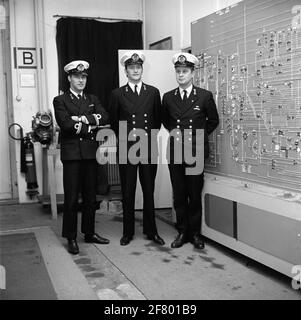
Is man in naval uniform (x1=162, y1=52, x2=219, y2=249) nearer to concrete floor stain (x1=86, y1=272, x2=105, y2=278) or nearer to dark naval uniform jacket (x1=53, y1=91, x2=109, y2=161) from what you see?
dark naval uniform jacket (x1=53, y1=91, x2=109, y2=161)

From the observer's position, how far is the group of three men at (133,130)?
3746 mm

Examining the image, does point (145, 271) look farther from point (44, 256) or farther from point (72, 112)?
point (72, 112)

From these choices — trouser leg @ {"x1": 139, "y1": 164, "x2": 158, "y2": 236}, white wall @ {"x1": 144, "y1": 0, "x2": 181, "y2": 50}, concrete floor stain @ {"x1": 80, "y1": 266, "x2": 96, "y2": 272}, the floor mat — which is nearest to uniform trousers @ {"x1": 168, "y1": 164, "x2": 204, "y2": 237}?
trouser leg @ {"x1": 139, "y1": 164, "x2": 158, "y2": 236}

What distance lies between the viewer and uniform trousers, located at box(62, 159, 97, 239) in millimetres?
3770

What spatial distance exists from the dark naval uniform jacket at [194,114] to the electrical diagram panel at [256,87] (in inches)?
3.9

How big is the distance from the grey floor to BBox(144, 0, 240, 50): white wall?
7.53ft

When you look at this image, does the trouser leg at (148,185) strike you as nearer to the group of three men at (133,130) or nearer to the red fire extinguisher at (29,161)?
the group of three men at (133,130)

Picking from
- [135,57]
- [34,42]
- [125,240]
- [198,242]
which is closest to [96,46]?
[34,42]

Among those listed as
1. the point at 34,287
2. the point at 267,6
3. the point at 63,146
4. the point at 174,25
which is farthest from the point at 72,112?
the point at 174,25

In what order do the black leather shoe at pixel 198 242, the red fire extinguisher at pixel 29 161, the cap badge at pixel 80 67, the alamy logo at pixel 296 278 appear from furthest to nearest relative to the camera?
the red fire extinguisher at pixel 29 161, the black leather shoe at pixel 198 242, the cap badge at pixel 80 67, the alamy logo at pixel 296 278

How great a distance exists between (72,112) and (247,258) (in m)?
1.83

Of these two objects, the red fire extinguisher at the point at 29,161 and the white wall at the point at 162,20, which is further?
the red fire extinguisher at the point at 29,161

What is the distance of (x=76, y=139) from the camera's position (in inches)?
148

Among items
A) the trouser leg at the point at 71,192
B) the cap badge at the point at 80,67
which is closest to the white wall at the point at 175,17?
the cap badge at the point at 80,67
